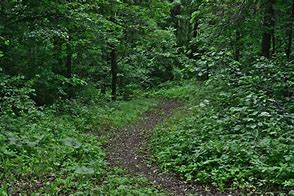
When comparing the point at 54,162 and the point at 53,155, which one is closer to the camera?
the point at 54,162

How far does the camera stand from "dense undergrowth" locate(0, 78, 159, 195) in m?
6.96

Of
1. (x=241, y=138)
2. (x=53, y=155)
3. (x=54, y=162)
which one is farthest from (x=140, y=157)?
(x=241, y=138)

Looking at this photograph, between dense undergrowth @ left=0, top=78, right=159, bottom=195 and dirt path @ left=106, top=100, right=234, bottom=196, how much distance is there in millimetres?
387

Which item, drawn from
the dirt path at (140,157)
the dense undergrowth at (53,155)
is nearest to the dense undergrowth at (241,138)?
the dirt path at (140,157)

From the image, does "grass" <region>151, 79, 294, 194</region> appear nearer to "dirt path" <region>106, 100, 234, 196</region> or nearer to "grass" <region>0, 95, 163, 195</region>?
"dirt path" <region>106, 100, 234, 196</region>

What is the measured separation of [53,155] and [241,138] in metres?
4.48

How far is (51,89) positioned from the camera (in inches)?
658

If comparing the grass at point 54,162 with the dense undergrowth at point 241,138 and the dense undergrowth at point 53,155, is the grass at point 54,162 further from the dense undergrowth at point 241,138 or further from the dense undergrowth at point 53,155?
the dense undergrowth at point 241,138

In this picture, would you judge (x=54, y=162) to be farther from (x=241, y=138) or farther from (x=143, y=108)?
(x=143, y=108)

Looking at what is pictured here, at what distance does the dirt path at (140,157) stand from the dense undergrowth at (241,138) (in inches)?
11.8

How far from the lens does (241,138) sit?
9.05m

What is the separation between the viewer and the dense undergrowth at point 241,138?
7336mm

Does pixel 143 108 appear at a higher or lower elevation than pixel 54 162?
lower

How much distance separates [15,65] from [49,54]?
1513 mm
